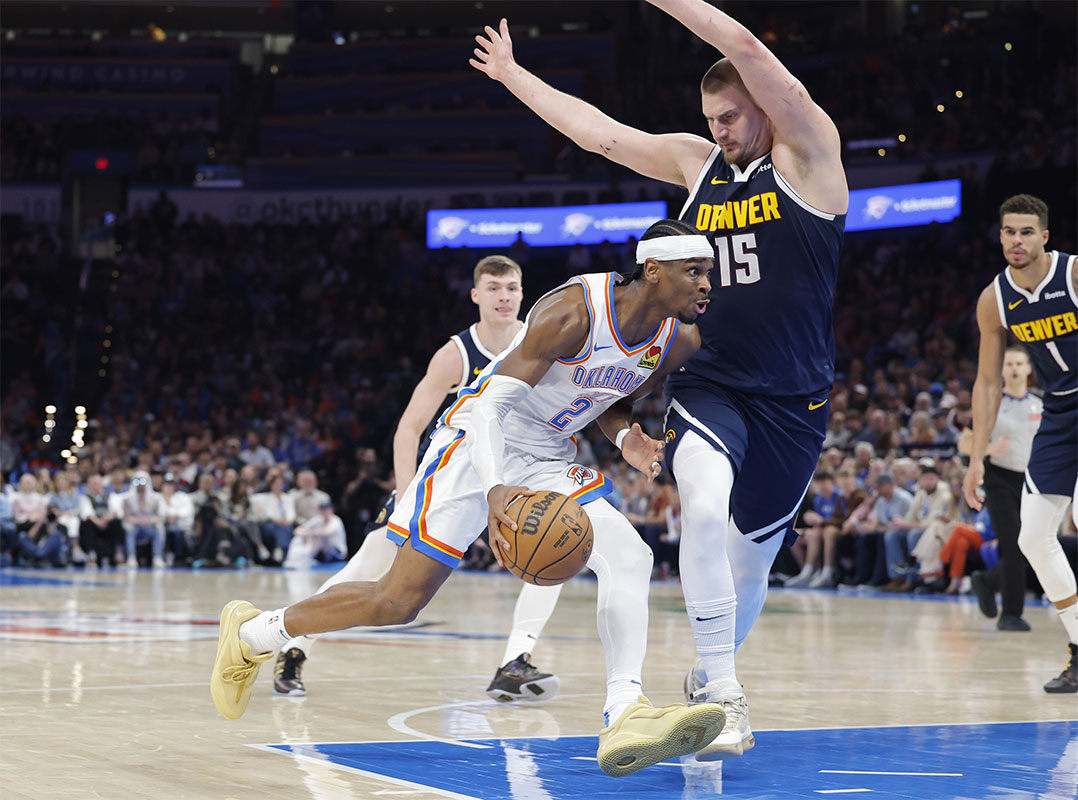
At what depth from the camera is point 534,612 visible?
6340mm

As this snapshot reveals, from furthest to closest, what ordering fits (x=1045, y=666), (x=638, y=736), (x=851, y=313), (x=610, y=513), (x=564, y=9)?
(x=564, y=9) < (x=851, y=313) < (x=1045, y=666) < (x=610, y=513) < (x=638, y=736)

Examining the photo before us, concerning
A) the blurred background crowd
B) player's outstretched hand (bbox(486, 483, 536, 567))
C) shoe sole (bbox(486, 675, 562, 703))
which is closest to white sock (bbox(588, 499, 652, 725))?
player's outstretched hand (bbox(486, 483, 536, 567))

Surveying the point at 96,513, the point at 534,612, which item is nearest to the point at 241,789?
the point at 534,612

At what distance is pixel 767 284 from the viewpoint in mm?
4715

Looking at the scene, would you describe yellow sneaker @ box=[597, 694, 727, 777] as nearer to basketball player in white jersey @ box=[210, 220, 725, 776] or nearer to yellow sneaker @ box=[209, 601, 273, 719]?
basketball player in white jersey @ box=[210, 220, 725, 776]

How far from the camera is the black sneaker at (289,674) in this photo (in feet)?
20.3

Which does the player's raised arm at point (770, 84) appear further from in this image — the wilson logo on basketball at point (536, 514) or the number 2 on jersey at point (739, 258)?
the wilson logo on basketball at point (536, 514)

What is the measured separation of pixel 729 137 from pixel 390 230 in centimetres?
2410

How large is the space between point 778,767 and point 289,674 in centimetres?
261

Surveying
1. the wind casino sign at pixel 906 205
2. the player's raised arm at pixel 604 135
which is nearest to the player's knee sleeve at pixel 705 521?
the player's raised arm at pixel 604 135

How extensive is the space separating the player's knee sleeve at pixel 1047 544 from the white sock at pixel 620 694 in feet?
10.8

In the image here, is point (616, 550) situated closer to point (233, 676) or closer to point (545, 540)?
point (545, 540)

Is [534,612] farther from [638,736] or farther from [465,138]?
[465,138]

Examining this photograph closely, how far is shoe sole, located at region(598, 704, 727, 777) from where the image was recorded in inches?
155
